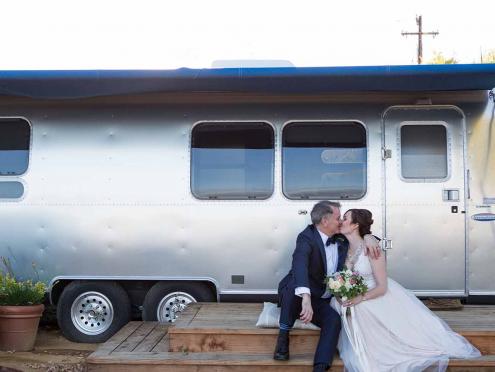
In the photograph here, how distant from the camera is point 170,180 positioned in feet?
22.5

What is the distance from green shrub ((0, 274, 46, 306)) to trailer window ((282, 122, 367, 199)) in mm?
2571

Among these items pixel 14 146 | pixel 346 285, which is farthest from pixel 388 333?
pixel 14 146

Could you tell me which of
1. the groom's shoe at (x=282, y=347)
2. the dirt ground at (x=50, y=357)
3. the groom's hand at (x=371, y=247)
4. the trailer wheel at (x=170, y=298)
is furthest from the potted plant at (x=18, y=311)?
the groom's hand at (x=371, y=247)

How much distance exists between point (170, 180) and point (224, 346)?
1908mm

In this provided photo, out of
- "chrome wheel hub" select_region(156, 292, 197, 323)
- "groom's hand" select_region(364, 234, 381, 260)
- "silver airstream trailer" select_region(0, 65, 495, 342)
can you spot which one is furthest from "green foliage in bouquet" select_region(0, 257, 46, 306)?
"groom's hand" select_region(364, 234, 381, 260)

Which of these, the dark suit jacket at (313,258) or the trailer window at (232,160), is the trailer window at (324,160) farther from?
the dark suit jacket at (313,258)

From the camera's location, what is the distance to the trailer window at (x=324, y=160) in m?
6.77

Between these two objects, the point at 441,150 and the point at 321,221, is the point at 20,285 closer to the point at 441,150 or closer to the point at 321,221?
the point at 321,221

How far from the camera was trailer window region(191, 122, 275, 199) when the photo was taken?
6.80 m

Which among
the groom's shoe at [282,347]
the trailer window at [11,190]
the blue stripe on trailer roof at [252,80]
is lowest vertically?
the groom's shoe at [282,347]

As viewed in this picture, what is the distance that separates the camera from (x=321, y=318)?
5.42m

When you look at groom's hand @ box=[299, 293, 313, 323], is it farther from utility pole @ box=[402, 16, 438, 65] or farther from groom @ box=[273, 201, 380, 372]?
utility pole @ box=[402, 16, 438, 65]

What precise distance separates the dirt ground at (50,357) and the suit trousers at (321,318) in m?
1.91

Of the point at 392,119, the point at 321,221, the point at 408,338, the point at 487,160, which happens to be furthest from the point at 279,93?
the point at 408,338
